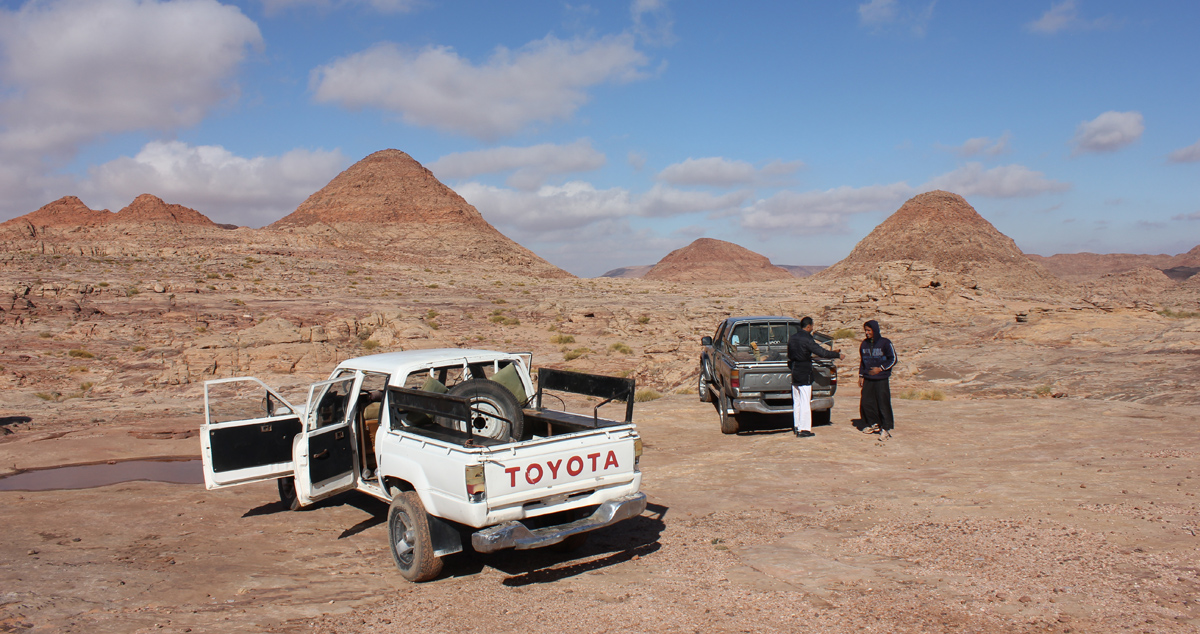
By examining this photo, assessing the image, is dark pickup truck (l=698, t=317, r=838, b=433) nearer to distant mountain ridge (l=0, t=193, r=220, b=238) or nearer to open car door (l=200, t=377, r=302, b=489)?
open car door (l=200, t=377, r=302, b=489)

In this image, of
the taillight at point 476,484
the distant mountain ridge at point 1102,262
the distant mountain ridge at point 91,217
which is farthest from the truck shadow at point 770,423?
the distant mountain ridge at point 1102,262

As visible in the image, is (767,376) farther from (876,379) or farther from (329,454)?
(329,454)

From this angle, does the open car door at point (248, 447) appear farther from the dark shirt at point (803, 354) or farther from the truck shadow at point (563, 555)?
the dark shirt at point (803, 354)

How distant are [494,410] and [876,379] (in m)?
6.72

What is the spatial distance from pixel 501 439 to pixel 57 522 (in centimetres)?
478

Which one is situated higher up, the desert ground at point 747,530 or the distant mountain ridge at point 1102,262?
the distant mountain ridge at point 1102,262

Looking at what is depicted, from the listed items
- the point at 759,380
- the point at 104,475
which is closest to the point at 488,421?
the point at 759,380

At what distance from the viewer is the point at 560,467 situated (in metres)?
5.31

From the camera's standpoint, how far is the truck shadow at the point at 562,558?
5.53 meters

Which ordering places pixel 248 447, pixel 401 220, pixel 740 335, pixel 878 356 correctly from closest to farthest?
pixel 248 447, pixel 878 356, pixel 740 335, pixel 401 220

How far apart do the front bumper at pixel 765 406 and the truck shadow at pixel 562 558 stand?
4.67 metres

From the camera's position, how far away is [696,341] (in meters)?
25.6

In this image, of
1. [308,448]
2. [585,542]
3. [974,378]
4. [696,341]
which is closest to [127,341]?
[696,341]

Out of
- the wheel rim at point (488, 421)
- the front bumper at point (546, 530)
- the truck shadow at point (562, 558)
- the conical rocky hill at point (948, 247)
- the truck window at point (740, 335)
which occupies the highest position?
the conical rocky hill at point (948, 247)
